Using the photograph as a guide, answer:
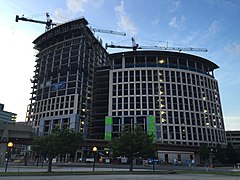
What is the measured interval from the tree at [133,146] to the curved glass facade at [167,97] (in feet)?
207

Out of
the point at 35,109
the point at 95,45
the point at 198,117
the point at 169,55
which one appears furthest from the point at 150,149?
the point at 95,45

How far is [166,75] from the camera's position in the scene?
11844cm

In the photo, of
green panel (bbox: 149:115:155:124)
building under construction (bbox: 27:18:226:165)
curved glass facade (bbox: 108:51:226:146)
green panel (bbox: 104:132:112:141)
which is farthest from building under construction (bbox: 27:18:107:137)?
green panel (bbox: 149:115:155:124)

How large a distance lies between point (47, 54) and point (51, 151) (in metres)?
116

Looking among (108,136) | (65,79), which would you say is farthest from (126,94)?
(65,79)

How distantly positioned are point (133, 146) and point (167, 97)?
7493 cm

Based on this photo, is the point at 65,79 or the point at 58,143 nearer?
the point at 58,143

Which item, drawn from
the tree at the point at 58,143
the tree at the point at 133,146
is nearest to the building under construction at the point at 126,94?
the tree at the point at 133,146

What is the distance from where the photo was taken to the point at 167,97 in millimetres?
112438

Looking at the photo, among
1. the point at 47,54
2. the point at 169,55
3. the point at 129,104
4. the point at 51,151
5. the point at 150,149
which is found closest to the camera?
the point at 51,151

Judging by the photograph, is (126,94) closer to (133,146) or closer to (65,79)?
(65,79)

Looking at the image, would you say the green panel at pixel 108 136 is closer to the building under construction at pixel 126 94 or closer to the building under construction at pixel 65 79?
the building under construction at pixel 126 94

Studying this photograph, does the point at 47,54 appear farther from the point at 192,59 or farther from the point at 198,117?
the point at 198,117

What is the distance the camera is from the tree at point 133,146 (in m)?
41.1
